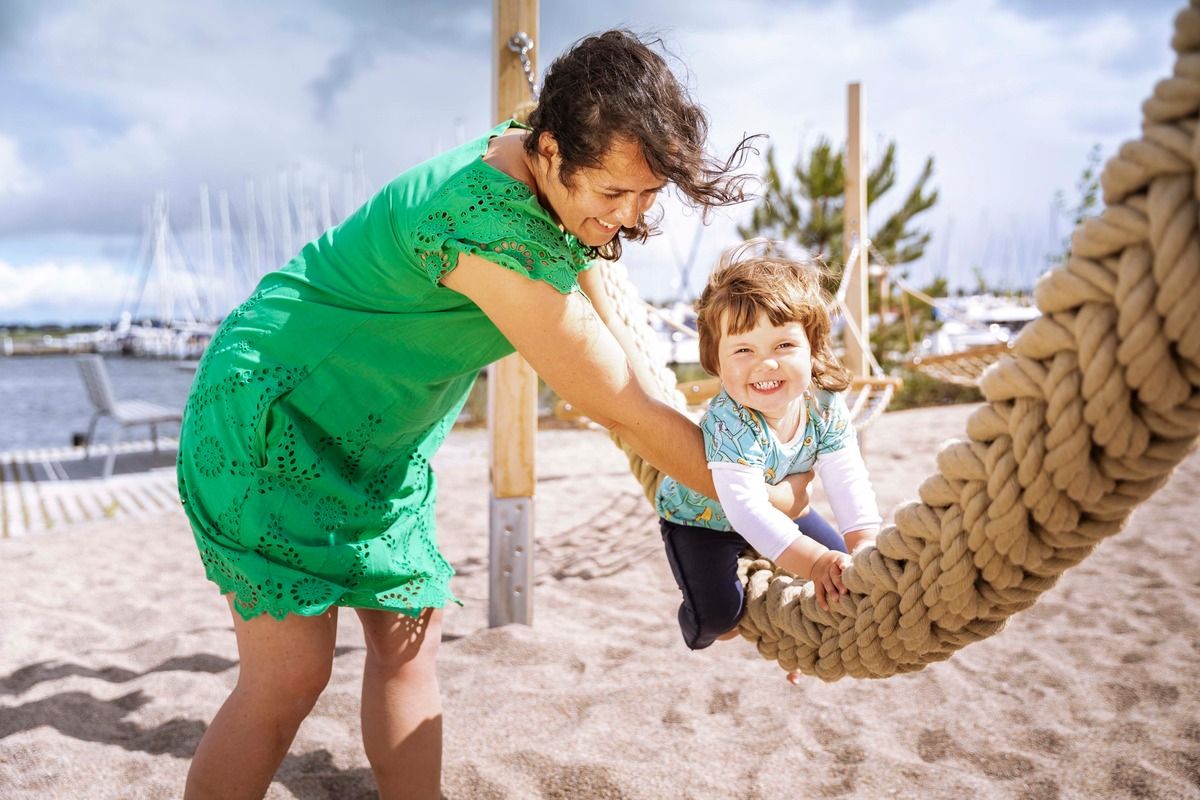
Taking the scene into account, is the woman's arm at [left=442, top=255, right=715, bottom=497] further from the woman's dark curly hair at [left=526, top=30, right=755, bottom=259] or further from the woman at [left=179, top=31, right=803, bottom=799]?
the woman's dark curly hair at [left=526, top=30, right=755, bottom=259]

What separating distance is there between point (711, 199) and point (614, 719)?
5.65 feet

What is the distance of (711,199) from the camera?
145cm

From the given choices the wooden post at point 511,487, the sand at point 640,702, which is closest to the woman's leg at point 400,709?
the sand at point 640,702

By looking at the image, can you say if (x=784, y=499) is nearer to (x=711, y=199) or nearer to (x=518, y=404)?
(x=711, y=199)

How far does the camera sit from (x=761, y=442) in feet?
5.15

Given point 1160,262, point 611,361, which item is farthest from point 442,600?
point 1160,262

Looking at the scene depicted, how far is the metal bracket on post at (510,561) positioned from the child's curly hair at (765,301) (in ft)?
5.89

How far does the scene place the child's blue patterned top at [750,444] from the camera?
1534 mm

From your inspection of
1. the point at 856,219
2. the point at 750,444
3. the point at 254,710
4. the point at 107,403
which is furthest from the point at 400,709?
the point at 107,403

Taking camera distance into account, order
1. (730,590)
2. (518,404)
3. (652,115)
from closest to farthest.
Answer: (652,115) → (730,590) → (518,404)

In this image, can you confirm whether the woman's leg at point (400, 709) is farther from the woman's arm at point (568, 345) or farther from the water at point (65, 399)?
the water at point (65, 399)

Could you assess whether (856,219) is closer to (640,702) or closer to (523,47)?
(523,47)

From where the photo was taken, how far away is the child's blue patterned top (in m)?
1.53

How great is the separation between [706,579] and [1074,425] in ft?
2.72
